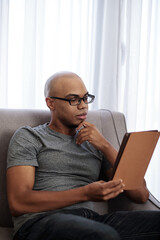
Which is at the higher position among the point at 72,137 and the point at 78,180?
the point at 72,137

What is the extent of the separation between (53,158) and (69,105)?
26 cm

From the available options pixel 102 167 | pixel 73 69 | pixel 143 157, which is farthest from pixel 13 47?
pixel 143 157

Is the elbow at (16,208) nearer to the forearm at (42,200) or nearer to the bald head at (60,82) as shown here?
the forearm at (42,200)

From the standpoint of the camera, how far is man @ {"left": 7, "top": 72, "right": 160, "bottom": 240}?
128 cm

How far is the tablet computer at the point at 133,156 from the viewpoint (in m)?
1.30

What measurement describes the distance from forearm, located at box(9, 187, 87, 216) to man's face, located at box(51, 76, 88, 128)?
0.37 m

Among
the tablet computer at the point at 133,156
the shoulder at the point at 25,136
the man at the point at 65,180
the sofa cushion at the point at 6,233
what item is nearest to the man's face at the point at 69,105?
the man at the point at 65,180

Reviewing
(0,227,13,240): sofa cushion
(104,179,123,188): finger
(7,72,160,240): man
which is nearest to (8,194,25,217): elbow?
(7,72,160,240): man

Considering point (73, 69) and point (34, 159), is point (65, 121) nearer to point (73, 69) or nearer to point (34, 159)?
point (34, 159)

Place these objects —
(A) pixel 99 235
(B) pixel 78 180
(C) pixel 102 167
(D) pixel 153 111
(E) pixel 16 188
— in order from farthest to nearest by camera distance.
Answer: (D) pixel 153 111 < (C) pixel 102 167 < (B) pixel 78 180 < (E) pixel 16 188 < (A) pixel 99 235

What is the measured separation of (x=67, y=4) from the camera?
237cm

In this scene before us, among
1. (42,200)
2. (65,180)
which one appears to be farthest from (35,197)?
(65,180)

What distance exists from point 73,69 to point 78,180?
1.01 meters

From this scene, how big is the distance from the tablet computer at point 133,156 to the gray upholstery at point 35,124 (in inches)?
12.4
